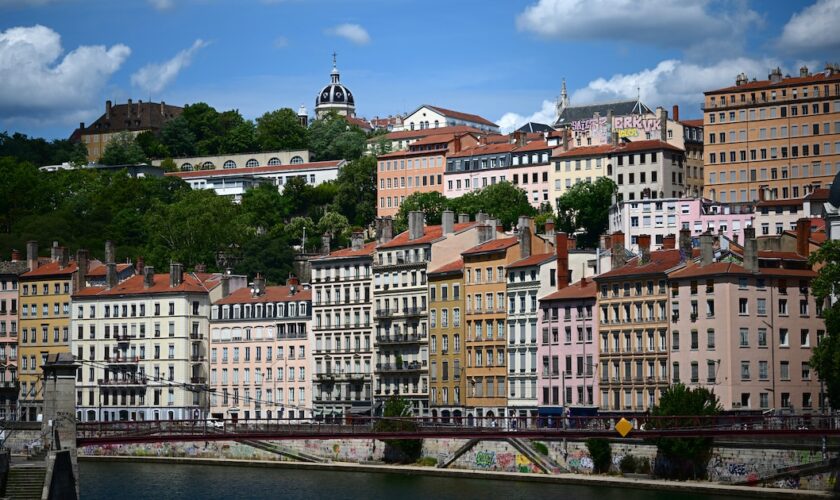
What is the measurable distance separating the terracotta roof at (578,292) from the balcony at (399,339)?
420 inches

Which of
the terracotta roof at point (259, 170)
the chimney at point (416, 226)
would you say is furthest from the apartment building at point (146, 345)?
the terracotta roof at point (259, 170)

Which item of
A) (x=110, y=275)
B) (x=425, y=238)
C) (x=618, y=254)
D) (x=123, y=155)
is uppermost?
(x=123, y=155)

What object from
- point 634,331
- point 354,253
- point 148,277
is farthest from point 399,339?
point 148,277

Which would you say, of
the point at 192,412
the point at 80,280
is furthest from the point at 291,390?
the point at 80,280

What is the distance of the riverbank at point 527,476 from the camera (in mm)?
65812

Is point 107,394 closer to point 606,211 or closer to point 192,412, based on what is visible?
point 192,412

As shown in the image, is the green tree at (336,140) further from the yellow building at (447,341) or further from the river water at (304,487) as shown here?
the river water at (304,487)

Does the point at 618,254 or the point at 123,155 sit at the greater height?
the point at 123,155

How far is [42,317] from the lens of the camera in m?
112

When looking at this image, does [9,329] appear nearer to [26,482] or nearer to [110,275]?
[110,275]

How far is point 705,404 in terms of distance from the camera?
71.4 metres

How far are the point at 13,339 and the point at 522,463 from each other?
156 ft

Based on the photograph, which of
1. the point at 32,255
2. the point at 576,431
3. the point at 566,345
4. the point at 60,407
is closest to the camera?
the point at 60,407

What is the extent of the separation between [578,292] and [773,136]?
4639cm
